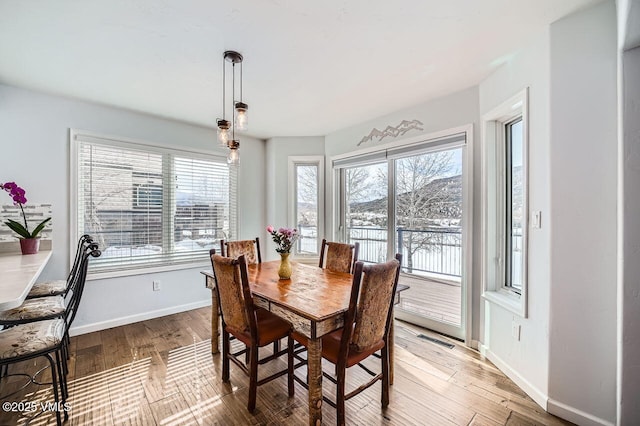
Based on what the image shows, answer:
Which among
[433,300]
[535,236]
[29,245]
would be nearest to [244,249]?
[29,245]

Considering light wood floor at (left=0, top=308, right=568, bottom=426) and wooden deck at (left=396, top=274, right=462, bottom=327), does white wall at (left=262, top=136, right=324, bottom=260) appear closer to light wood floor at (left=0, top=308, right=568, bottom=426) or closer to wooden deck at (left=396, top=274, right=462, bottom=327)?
wooden deck at (left=396, top=274, right=462, bottom=327)

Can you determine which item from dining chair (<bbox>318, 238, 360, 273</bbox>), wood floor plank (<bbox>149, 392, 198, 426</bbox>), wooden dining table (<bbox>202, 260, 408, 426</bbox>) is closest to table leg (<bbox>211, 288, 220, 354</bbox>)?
wooden dining table (<bbox>202, 260, 408, 426</bbox>)

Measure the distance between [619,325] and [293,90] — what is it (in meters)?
2.93

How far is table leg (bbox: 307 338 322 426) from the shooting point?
1.57 metres

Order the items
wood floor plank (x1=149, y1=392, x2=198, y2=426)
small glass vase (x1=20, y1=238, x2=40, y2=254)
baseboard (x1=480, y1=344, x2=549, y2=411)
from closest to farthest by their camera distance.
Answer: wood floor plank (x1=149, y1=392, x2=198, y2=426) → baseboard (x1=480, y1=344, x2=549, y2=411) → small glass vase (x1=20, y1=238, x2=40, y2=254)

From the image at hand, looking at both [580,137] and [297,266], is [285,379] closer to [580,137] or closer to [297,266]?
[297,266]

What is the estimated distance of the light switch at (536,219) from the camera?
6.21 ft

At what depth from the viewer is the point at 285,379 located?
2.22 m

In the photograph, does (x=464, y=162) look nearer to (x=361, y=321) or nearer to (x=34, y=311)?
(x=361, y=321)

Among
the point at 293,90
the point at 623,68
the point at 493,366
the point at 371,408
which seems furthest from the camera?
the point at 293,90

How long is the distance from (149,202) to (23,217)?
1.10m

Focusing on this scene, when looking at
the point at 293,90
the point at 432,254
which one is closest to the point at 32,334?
the point at 293,90

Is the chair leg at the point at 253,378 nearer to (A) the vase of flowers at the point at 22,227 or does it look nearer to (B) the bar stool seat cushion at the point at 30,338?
(B) the bar stool seat cushion at the point at 30,338

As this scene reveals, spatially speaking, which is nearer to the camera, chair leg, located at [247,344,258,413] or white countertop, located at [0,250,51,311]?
white countertop, located at [0,250,51,311]
